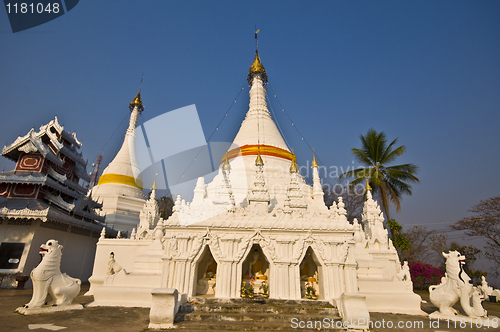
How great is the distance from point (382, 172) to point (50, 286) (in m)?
22.6

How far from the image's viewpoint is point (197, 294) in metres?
10.8

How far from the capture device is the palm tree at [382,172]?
70.8 feet

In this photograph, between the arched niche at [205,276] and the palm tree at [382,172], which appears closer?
the arched niche at [205,276]

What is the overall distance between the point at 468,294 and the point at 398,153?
15.4 meters

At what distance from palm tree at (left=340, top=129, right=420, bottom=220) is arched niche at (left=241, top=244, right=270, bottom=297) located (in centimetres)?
1263

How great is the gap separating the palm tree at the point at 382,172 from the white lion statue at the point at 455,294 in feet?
36.7

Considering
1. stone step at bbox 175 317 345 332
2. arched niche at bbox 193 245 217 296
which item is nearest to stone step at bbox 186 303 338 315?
stone step at bbox 175 317 345 332

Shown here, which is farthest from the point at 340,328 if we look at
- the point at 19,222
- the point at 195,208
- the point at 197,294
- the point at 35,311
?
the point at 19,222

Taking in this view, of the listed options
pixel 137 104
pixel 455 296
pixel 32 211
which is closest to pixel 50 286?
pixel 32 211

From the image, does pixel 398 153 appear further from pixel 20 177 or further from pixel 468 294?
pixel 20 177

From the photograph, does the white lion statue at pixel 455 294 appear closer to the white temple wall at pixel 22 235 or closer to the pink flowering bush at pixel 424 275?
the pink flowering bush at pixel 424 275

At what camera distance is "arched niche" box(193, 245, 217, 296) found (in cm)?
1080

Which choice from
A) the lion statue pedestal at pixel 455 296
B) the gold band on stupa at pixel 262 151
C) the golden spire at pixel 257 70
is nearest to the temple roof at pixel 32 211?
the gold band on stupa at pixel 262 151

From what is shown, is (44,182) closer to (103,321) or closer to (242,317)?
(103,321)
